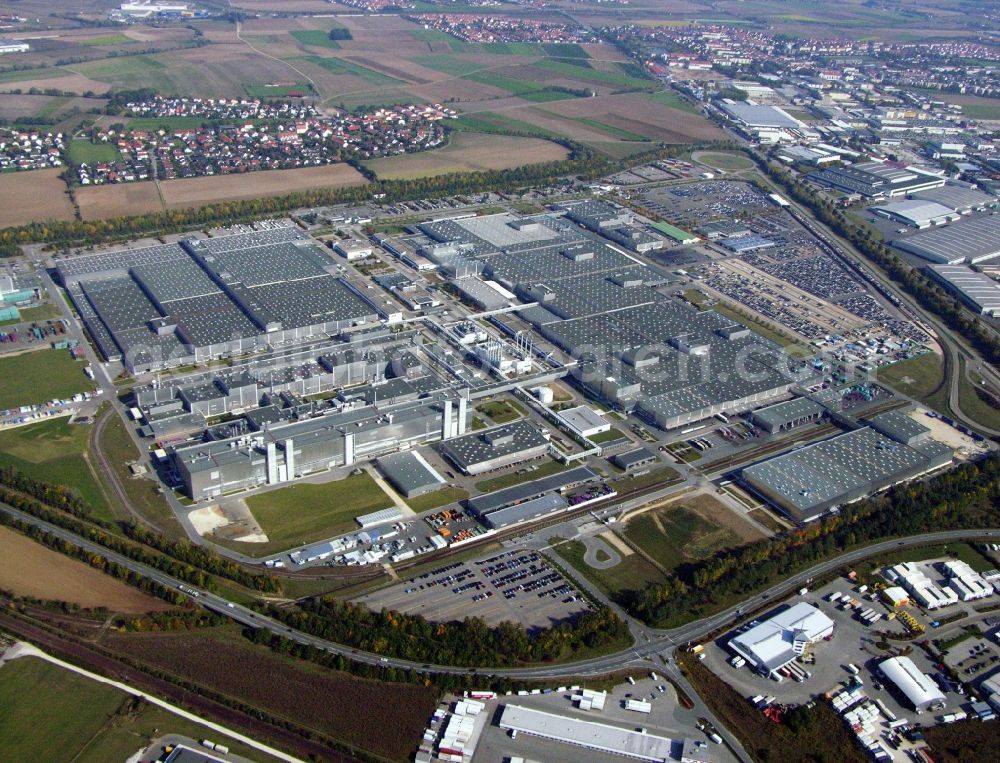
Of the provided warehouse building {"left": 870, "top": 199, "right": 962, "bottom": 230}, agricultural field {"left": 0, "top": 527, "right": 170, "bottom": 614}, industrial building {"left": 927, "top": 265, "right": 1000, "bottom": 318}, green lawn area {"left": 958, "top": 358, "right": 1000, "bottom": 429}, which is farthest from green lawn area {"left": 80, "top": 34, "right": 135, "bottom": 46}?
green lawn area {"left": 958, "top": 358, "right": 1000, "bottom": 429}

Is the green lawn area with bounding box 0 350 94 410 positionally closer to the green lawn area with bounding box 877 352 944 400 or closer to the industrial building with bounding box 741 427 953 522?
the industrial building with bounding box 741 427 953 522

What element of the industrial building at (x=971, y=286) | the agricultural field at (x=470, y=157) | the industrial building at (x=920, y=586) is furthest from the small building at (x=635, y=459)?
the agricultural field at (x=470, y=157)

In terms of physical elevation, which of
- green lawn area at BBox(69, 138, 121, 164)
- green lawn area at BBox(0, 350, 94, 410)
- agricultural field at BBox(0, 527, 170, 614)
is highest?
agricultural field at BBox(0, 527, 170, 614)

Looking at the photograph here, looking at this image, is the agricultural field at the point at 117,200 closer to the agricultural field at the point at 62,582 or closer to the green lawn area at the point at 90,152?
the green lawn area at the point at 90,152

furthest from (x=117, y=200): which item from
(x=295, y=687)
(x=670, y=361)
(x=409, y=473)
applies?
(x=295, y=687)

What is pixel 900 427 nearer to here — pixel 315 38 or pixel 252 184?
pixel 252 184

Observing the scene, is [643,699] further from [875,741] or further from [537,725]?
[875,741]
